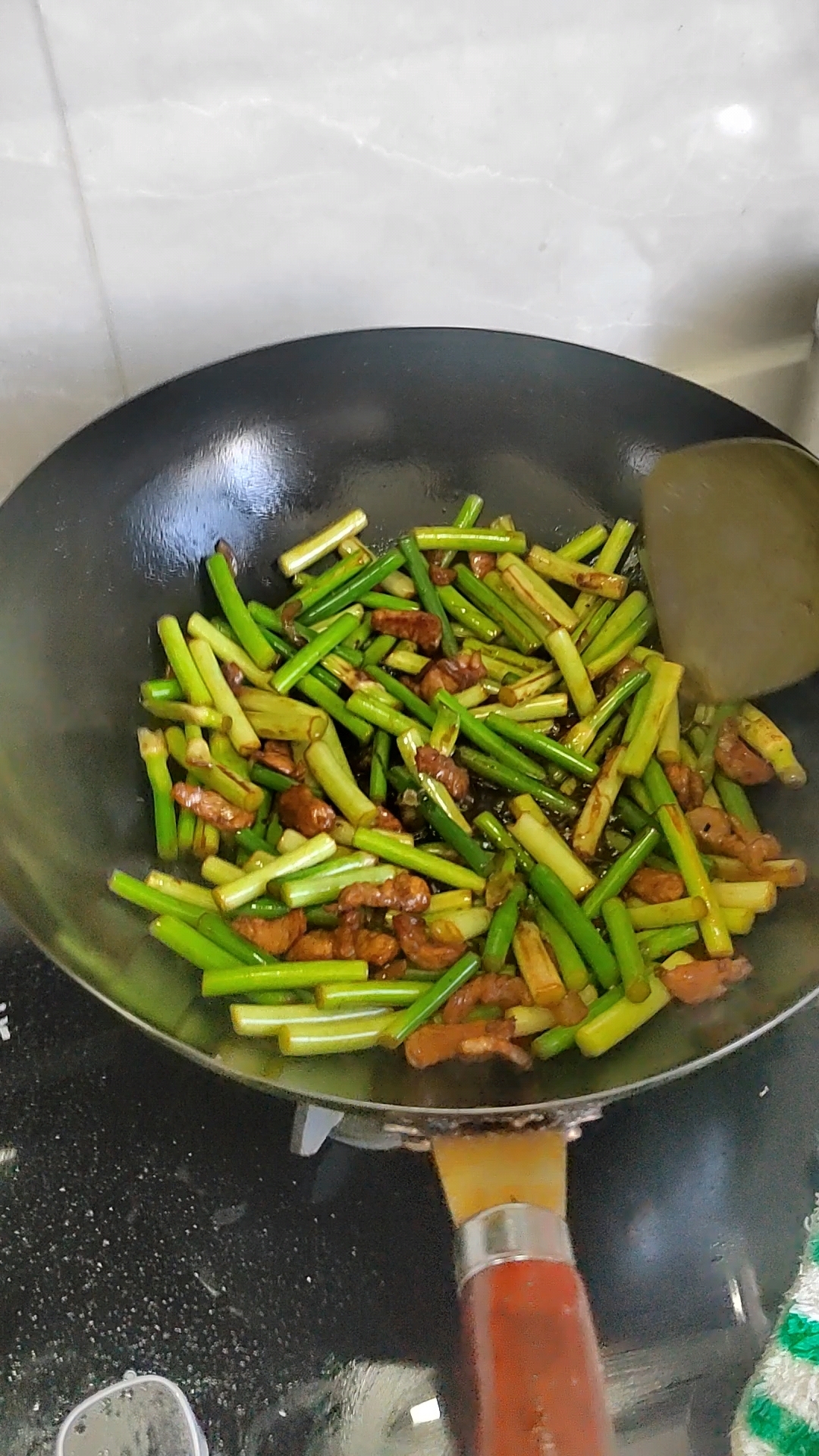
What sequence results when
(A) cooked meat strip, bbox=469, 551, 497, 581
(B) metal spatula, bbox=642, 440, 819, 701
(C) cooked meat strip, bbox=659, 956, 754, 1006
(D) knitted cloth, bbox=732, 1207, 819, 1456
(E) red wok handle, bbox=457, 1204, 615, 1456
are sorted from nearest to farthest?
(E) red wok handle, bbox=457, 1204, 615, 1456 < (D) knitted cloth, bbox=732, 1207, 819, 1456 < (C) cooked meat strip, bbox=659, 956, 754, 1006 < (B) metal spatula, bbox=642, 440, 819, 701 < (A) cooked meat strip, bbox=469, 551, 497, 581

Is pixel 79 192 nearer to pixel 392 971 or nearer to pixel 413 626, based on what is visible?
pixel 413 626

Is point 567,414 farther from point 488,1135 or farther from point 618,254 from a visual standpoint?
point 488,1135

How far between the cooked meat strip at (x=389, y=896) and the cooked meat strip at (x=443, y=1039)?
13 cm

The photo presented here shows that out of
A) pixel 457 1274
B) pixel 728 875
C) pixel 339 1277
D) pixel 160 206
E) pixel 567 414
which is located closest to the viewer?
pixel 457 1274

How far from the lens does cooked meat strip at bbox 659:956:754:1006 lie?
940 millimetres

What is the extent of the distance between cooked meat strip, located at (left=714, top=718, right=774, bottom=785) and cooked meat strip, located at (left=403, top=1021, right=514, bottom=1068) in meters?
0.37

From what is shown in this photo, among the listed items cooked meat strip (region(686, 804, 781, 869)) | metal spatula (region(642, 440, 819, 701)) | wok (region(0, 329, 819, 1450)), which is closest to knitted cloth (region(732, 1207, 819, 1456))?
wok (region(0, 329, 819, 1450))

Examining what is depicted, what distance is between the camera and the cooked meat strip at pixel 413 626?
1.24 metres

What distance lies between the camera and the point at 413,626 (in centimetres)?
125

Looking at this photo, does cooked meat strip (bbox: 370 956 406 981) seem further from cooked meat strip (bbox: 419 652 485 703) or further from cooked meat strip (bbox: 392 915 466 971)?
cooked meat strip (bbox: 419 652 485 703)

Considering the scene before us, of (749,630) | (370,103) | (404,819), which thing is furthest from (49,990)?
(370,103)

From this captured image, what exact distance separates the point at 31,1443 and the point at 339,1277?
0.26 meters

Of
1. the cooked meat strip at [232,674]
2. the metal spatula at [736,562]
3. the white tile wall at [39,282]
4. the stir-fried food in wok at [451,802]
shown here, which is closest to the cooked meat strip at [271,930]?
the stir-fried food in wok at [451,802]

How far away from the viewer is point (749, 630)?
118 cm
